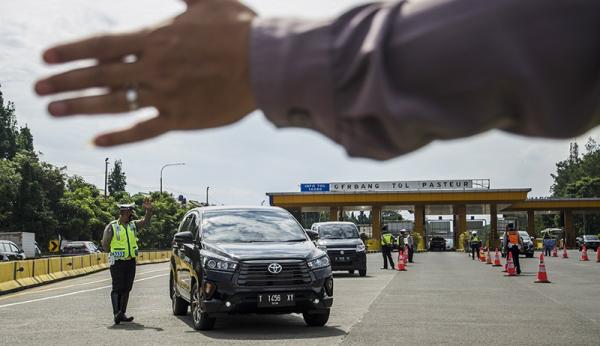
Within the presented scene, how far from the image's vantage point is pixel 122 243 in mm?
11898

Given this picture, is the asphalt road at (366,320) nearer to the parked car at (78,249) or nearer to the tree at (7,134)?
the parked car at (78,249)

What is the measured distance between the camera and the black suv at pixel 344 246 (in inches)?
945

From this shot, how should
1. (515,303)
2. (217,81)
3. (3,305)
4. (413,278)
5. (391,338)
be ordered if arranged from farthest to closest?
1. (413,278)
2. (3,305)
3. (515,303)
4. (391,338)
5. (217,81)

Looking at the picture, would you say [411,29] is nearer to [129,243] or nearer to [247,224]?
[247,224]

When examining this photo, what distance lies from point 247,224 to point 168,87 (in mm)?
9327

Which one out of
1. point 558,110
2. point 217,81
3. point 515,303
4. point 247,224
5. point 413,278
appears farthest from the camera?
point 413,278

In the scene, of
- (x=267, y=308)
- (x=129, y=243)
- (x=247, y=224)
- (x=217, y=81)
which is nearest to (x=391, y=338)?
(x=267, y=308)

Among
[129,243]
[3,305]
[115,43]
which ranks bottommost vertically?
[3,305]

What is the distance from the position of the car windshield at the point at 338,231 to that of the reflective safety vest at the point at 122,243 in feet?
45.1

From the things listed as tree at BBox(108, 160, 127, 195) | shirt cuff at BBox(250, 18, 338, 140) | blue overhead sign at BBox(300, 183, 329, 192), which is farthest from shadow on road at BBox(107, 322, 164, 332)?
tree at BBox(108, 160, 127, 195)

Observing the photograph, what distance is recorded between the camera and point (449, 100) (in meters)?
1.89

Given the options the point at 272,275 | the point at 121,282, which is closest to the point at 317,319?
the point at 272,275

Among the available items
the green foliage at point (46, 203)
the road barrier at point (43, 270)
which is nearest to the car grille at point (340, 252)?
the road barrier at point (43, 270)

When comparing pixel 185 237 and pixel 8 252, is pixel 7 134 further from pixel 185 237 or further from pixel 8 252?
pixel 185 237
